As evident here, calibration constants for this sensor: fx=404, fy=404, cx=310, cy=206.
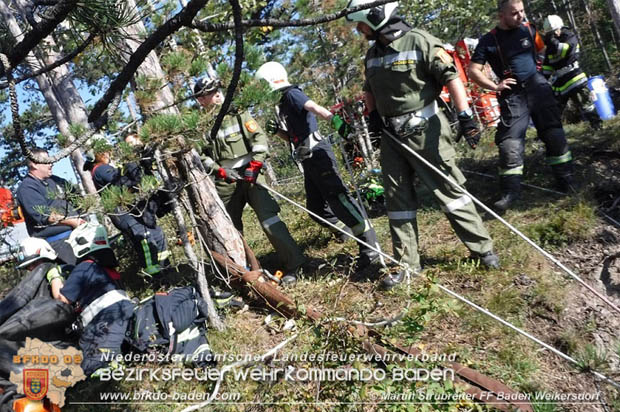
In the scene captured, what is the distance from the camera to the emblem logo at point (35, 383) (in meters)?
2.88

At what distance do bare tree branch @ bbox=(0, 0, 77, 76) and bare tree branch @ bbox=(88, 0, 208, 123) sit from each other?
0.22m

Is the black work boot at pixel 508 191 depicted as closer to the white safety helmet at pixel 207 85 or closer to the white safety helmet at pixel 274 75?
the white safety helmet at pixel 274 75

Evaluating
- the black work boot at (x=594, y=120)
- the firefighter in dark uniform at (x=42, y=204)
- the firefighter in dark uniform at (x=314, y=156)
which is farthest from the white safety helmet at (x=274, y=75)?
the black work boot at (x=594, y=120)

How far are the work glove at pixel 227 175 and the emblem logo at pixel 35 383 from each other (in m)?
2.10

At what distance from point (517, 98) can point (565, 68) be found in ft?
8.11

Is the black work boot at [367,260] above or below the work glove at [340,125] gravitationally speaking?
below

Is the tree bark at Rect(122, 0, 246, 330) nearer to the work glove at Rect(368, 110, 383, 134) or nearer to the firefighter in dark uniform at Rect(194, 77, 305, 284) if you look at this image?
the firefighter in dark uniform at Rect(194, 77, 305, 284)

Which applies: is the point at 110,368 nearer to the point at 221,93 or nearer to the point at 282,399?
the point at 282,399

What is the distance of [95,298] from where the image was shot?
11.3 feet

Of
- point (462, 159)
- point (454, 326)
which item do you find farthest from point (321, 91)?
point (454, 326)

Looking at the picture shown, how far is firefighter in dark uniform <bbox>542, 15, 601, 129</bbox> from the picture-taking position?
5.66m

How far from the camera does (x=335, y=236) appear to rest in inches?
187

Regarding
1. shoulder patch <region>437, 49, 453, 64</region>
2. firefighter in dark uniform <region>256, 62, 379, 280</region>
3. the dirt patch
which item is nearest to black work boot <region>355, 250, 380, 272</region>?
firefighter in dark uniform <region>256, 62, 379, 280</region>

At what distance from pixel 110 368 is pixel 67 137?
1.83m
